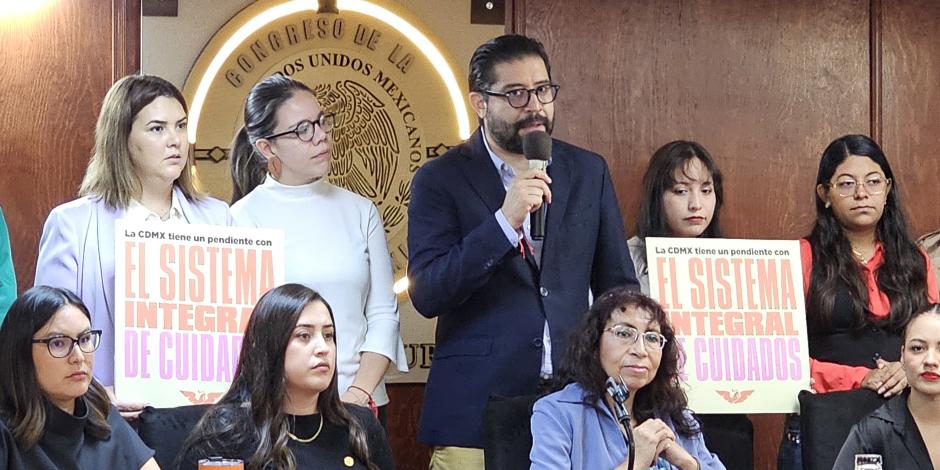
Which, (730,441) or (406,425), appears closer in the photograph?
(730,441)

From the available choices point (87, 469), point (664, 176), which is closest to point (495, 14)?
point (664, 176)

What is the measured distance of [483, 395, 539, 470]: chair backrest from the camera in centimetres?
409

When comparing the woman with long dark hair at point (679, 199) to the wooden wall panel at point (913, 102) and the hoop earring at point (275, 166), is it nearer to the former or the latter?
the wooden wall panel at point (913, 102)

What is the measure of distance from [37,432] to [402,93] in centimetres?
235

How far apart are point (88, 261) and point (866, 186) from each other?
8.08 feet

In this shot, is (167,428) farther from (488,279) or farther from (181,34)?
(181,34)

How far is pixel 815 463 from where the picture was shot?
4.46 metres

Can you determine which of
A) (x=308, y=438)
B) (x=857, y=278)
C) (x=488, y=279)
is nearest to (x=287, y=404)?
(x=308, y=438)

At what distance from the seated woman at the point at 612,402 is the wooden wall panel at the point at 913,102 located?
79.6 inches

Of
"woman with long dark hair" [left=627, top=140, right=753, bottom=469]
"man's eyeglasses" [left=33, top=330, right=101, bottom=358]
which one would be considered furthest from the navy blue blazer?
"man's eyeglasses" [left=33, top=330, right=101, bottom=358]

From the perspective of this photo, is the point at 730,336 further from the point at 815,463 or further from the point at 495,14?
the point at 495,14

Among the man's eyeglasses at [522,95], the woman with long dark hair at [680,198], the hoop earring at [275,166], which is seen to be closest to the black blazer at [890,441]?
the woman with long dark hair at [680,198]

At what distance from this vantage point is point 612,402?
402 centimetres

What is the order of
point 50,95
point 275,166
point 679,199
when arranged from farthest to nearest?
1. point 50,95
2. point 679,199
3. point 275,166
